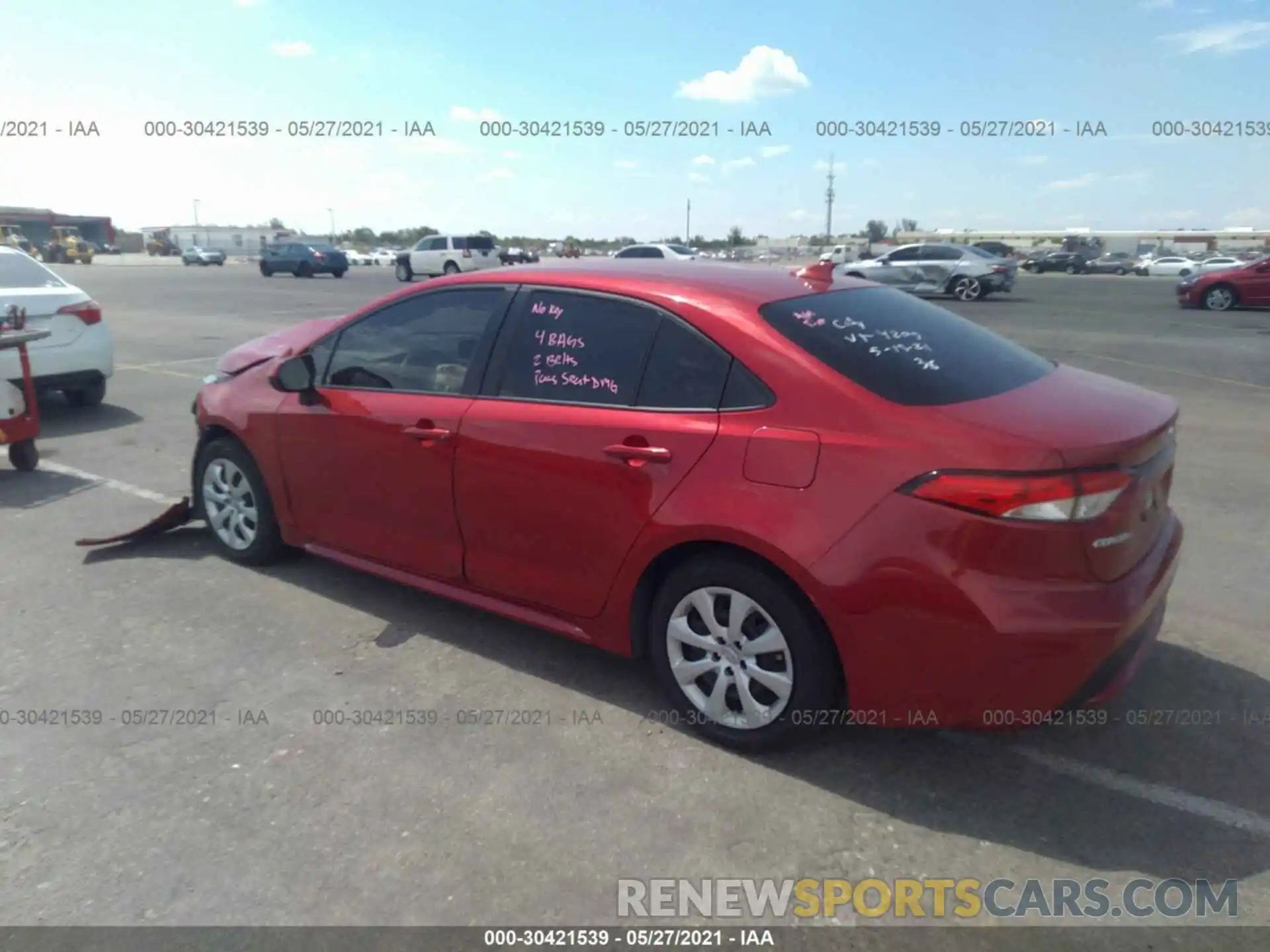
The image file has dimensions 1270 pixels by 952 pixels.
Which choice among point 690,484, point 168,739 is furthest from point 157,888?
point 690,484

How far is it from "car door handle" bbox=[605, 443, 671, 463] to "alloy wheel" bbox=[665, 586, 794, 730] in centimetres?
47

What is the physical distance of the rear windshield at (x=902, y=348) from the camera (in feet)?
10.3

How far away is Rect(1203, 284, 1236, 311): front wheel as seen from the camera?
2330 centimetres

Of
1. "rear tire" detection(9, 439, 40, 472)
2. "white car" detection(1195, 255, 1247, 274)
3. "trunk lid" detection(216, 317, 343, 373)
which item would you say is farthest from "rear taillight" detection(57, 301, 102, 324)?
"white car" detection(1195, 255, 1247, 274)

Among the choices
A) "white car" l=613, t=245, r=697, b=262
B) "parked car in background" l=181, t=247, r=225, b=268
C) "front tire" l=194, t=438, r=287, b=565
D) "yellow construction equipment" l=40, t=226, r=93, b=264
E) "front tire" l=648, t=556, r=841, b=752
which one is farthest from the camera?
"parked car in background" l=181, t=247, r=225, b=268

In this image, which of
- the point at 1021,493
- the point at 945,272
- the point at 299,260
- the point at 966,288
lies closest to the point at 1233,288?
the point at 966,288

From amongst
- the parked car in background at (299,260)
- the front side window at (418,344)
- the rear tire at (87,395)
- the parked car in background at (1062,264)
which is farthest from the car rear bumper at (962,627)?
the parked car in background at (1062,264)

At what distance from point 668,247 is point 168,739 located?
27772 millimetres

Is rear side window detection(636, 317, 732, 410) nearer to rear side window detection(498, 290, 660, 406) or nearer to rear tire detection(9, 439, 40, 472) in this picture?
rear side window detection(498, 290, 660, 406)

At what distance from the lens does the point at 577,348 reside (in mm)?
3682

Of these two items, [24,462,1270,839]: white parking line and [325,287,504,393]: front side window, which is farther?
[325,287,504,393]: front side window

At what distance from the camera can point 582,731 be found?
3.50 meters

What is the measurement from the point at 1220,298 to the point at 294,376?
25068 millimetres

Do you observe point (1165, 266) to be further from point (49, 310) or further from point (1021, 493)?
point (1021, 493)
